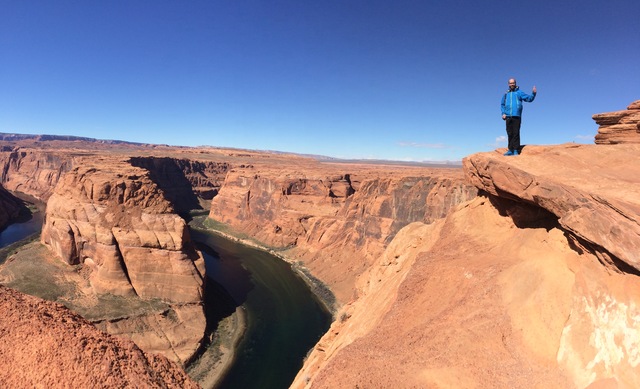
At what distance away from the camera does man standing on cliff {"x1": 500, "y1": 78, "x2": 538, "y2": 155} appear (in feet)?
42.5

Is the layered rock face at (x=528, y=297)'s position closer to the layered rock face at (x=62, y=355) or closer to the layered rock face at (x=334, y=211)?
the layered rock face at (x=62, y=355)

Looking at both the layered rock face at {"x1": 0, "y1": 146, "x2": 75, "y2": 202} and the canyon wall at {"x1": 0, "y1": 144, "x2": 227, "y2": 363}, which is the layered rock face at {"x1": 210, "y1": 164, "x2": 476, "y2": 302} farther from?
the layered rock face at {"x1": 0, "y1": 146, "x2": 75, "y2": 202}

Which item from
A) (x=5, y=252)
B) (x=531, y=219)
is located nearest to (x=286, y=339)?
(x=531, y=219)

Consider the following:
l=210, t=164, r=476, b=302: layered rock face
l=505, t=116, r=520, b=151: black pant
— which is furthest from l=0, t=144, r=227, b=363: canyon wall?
l=505, t=116, r=520, b=151: black pant

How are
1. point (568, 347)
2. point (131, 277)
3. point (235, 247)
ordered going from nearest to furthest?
point (568, 347) → point (131, 277) → point (235, 247)

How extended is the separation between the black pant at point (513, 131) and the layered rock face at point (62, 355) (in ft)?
44.6

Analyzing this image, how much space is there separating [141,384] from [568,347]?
979 centimetres

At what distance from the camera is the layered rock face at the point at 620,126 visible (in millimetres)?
12562

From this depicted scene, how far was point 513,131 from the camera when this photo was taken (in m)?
13.0

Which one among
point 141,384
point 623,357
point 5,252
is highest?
point 623,357

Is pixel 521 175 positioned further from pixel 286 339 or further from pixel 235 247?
pixel 235 247

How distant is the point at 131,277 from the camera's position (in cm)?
3669

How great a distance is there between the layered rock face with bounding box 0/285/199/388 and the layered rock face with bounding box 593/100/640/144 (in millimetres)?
16863

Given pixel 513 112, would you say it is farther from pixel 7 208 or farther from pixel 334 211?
pixel 7 208
